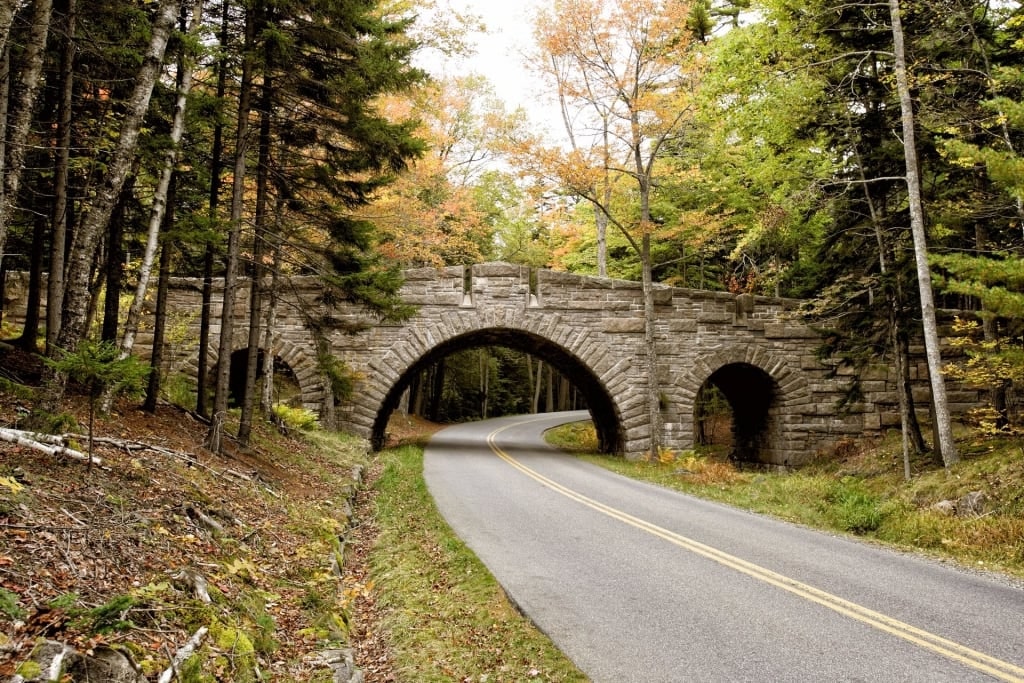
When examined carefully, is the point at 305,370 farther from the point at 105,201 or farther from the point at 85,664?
the point at 85,664

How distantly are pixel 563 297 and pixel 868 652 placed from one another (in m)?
13.9

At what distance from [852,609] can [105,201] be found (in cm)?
717

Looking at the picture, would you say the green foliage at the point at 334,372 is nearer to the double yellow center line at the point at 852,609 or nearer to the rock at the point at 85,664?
the double yellow center line at the point at 852,609

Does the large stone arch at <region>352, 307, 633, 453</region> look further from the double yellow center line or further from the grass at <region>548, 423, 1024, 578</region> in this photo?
the double yellow center line

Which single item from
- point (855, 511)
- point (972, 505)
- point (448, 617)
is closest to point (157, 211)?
point (448, 617)

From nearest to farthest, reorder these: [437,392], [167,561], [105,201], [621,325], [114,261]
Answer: [167,561]
[105,201]
[114,261]
[621,325]
[437,392]

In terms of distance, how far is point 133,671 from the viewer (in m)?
2.71

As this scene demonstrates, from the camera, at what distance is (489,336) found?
61.7ft

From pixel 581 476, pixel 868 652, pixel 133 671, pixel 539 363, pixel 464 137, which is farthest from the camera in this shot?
pixel 539 363

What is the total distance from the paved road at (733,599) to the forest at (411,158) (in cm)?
351

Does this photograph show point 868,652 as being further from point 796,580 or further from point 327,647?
point 327,647

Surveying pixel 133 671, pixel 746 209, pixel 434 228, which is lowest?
pixel 133 671

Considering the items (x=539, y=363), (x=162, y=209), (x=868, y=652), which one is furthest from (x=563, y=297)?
(x=539, y=363)

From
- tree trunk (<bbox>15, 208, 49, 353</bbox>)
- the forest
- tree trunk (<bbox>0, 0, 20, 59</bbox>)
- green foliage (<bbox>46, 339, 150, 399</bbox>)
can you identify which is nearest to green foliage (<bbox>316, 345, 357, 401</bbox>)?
the forest
